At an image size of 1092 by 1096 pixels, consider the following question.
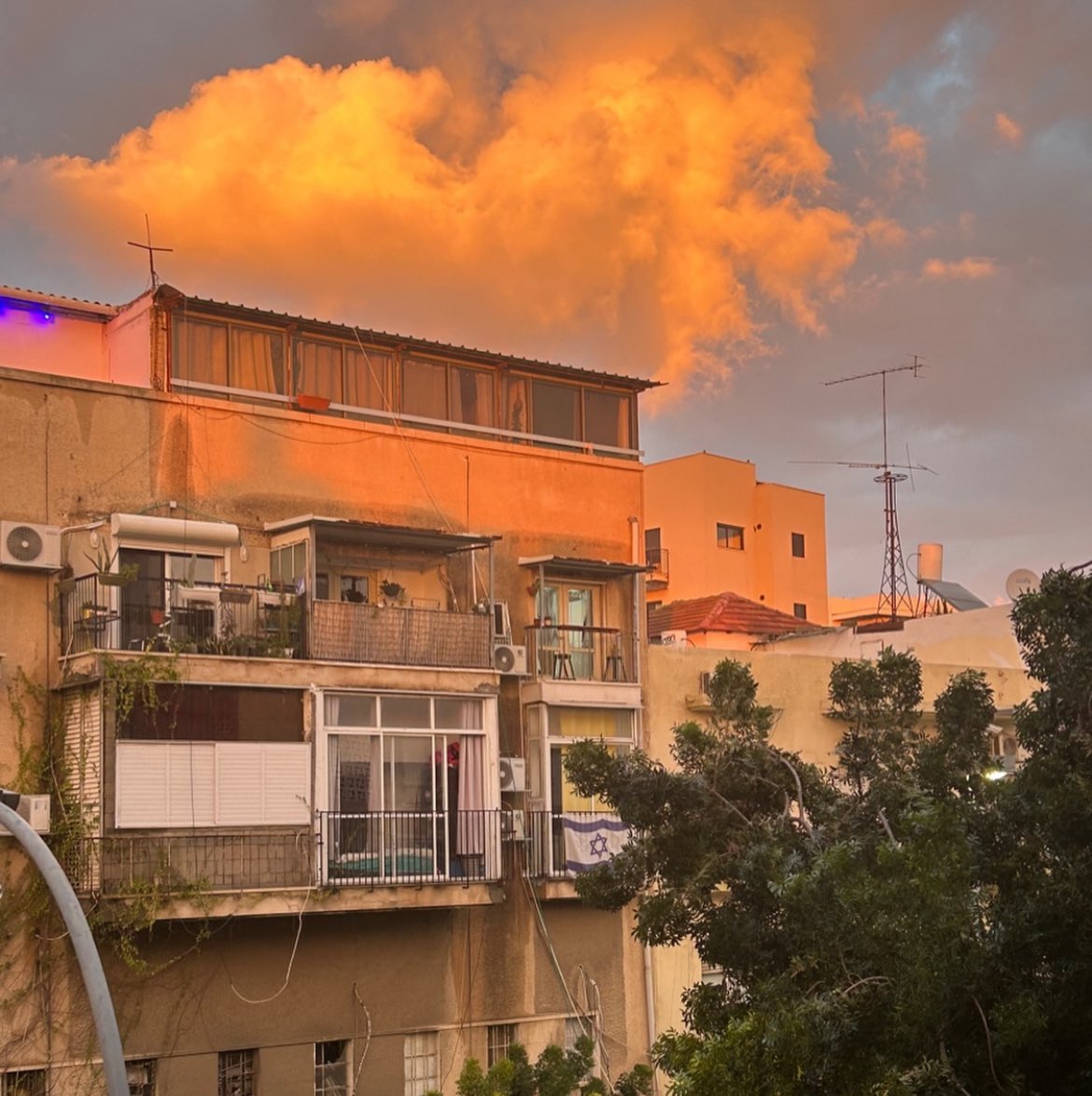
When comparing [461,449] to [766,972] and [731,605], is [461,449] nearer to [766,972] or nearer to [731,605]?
[766,972]

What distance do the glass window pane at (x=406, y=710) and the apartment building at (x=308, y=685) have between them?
4 cm

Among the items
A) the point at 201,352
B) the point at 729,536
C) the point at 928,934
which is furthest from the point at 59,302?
the point at 729,536

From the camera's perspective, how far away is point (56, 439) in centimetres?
2600

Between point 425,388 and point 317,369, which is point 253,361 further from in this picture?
point 425,388

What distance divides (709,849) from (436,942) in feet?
24.3

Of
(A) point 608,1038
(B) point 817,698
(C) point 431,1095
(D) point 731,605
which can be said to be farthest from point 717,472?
(C) point 431,1095

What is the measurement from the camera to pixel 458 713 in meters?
28.6

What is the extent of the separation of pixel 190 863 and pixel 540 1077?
18.7 ft

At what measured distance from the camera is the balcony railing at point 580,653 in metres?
30.4

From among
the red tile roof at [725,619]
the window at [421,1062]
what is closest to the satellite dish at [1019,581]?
the red tile roof at [725,619]

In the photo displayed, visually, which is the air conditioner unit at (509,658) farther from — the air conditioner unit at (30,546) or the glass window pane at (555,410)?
the air conditioner unit at (30,546)

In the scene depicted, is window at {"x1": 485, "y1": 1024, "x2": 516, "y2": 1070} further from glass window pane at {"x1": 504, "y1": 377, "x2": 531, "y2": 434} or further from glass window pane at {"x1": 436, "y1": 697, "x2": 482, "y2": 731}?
glass window pane at {"x1": 504, "y1": 377, "x2": 531, "y2": 434}

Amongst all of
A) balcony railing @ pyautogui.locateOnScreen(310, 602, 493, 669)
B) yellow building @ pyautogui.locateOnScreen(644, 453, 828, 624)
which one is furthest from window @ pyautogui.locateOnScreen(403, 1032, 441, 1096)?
yellow building @ pyautogui.locateOnScreen(644, 453, 828, 624)

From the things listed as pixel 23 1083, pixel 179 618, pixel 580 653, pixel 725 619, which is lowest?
pixel 23 1083
